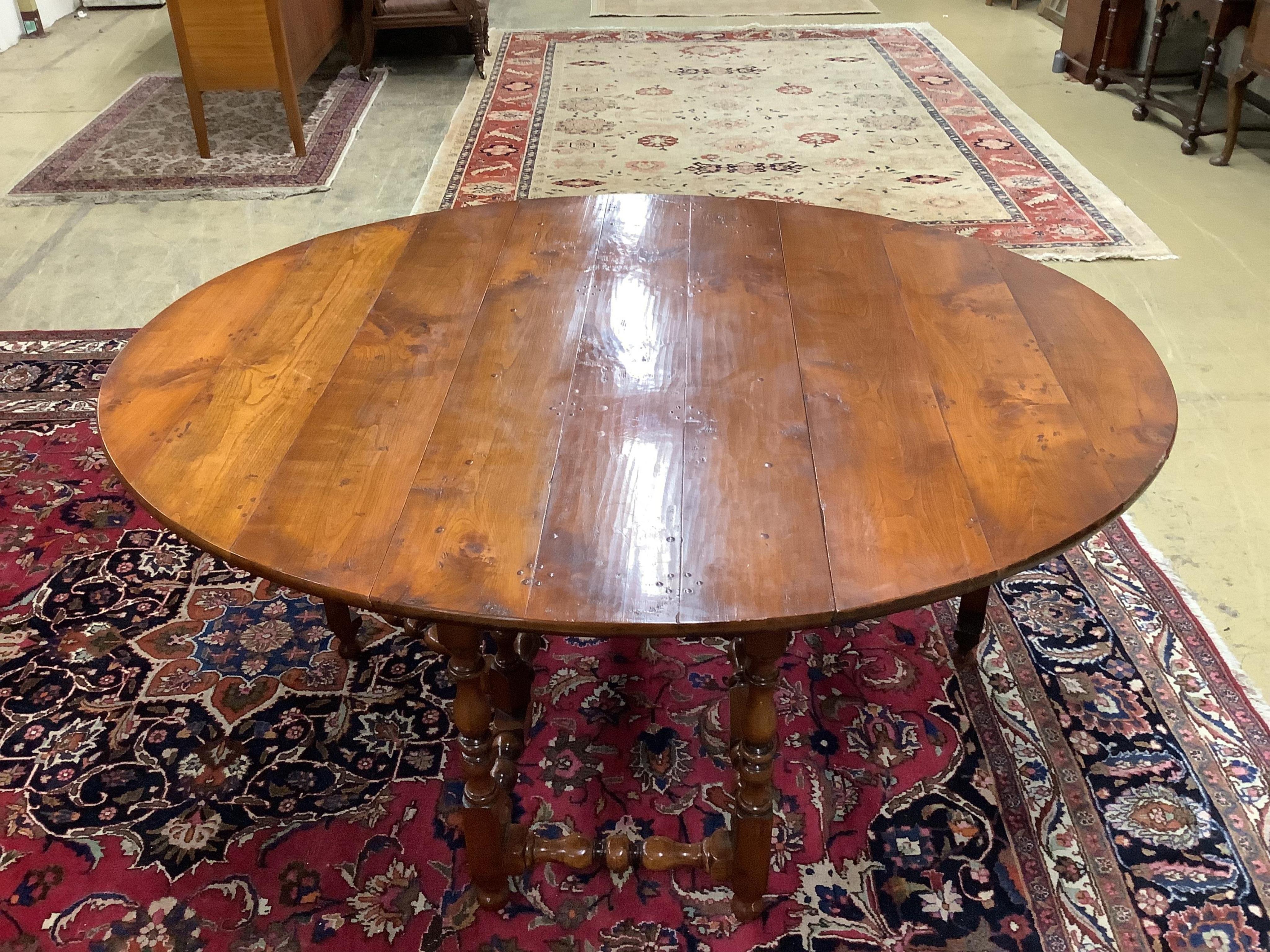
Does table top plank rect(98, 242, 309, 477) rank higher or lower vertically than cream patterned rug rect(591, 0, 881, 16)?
higher

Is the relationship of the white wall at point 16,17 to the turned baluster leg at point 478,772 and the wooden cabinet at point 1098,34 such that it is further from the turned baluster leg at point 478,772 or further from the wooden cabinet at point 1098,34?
the turned baluster leg at point 478,772

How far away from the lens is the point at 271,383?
1268 mm

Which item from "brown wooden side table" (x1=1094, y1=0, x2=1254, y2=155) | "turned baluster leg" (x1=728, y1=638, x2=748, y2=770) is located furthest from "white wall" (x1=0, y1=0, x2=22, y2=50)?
"turned baluster leg" (x1=728, y1=638, x2=748, y2=770)

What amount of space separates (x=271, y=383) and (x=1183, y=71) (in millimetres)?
4509

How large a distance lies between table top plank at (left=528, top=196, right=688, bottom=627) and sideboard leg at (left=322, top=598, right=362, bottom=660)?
635 mm

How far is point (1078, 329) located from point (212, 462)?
1.11 m

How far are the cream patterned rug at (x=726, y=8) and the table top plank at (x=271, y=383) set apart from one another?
4.51 meters

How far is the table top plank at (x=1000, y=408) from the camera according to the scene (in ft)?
3.38

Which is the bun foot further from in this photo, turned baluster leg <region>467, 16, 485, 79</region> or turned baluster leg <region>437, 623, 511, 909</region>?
turned baluster leg <region>467, 16, 485, 79</region>

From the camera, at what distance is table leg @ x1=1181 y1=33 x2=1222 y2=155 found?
3.58 meters

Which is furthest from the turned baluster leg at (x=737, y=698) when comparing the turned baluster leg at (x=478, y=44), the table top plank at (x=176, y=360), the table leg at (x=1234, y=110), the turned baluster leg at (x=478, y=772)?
the turned baluster leg at (x=478, y=44)

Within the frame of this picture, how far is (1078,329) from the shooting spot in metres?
1.36

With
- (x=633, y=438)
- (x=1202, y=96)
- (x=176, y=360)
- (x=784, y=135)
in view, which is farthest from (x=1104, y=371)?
(x=1202, y=96)

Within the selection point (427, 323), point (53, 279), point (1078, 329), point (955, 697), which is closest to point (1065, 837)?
point (955, 697)
